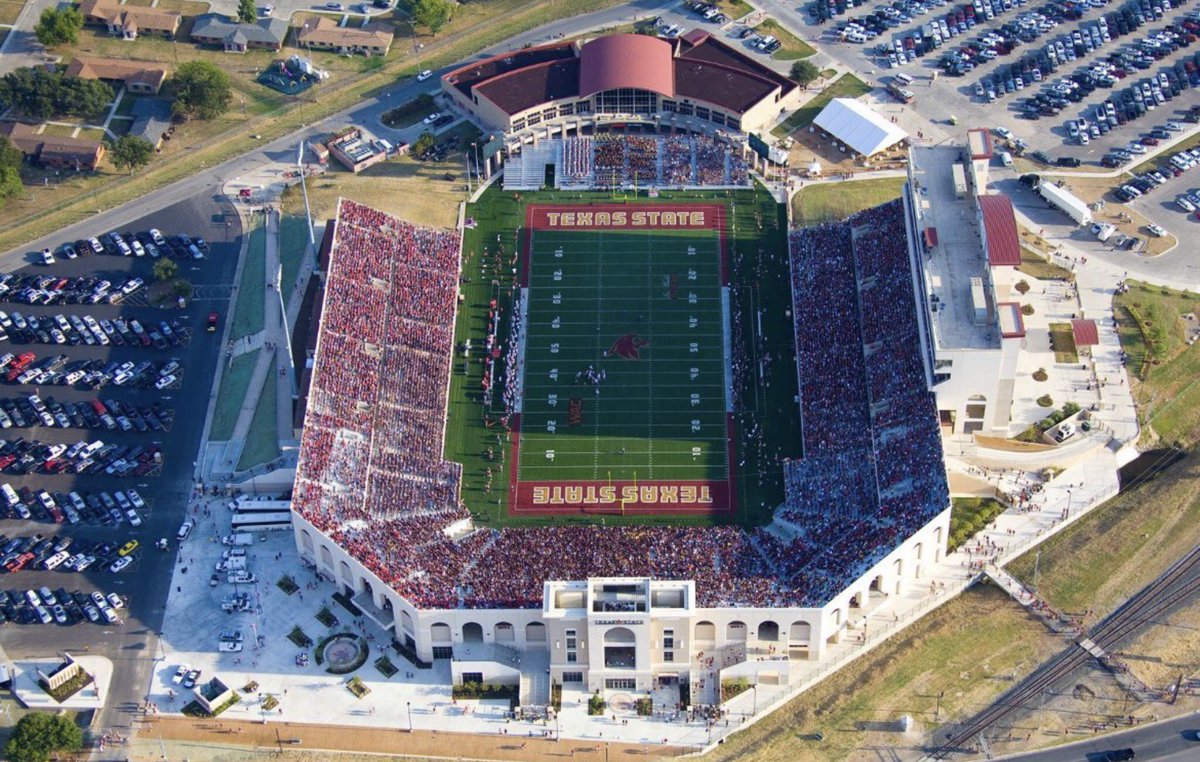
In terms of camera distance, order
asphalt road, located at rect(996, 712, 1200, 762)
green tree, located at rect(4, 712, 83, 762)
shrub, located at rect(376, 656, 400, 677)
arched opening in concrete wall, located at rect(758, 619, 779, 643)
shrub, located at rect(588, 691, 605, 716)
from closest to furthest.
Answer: green tree, located at rect(4, 712, 83, 762) < asphalt road, located at rect(996, 712, 1200, 762) < shrub, located at rect(588, 691, 605, 716) < arched opening in concrete wall, located at rect(758, 619, 779, 643) < shrub, located at rect(376, 656, 400, 677)

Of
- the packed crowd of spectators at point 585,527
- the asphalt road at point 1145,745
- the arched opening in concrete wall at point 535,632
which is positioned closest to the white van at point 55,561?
→ the packed crowd of spectators at point 585,527

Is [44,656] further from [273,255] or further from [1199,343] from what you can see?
[1199,343]

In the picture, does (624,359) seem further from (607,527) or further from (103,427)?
(103,427)

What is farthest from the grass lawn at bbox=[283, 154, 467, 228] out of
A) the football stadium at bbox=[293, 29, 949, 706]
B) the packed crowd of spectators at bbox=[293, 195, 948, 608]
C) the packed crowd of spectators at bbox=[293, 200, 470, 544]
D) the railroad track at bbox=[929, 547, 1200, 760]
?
the railroad track at bbox=[929, 547, 1200, 760]

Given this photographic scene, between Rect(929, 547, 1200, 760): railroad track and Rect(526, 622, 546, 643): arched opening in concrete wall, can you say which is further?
Rect(526, 622, 546, 643): arched opening in concrete wall

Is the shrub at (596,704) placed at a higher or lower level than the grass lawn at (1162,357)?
lower

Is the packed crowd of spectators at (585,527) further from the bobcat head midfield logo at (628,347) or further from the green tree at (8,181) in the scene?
the green tree at (8,181)

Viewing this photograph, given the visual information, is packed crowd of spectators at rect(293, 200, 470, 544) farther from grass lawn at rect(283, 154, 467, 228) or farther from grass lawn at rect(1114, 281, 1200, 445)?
grass lawn at rect(1114, 281, 1200, 445)
